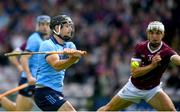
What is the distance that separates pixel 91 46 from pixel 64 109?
821cm

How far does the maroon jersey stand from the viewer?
32.4 feet

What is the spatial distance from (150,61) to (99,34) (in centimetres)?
742

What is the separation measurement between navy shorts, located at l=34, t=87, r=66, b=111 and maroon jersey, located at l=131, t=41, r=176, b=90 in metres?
1.47

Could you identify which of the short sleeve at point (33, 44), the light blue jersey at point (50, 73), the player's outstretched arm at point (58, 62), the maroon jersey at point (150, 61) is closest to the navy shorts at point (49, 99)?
the light blue jersey at point (50, 73)

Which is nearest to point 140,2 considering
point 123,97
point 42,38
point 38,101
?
point 42,38

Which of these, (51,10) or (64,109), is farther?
(51,10)

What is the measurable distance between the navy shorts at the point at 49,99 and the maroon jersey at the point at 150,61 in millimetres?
1474

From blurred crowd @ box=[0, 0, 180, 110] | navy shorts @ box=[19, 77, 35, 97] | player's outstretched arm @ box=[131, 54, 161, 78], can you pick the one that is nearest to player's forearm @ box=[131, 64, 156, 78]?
player's outstretched arm @ box=[131, 54, 161, 78]

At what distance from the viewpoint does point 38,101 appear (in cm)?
931

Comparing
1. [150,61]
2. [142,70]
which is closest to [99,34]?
[150,61]

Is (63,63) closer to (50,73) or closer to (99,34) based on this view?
(50,73)

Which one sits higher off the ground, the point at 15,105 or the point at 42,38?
the point at 42,38

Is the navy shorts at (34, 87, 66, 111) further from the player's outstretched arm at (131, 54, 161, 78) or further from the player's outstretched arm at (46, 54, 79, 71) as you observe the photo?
the player's outstretched arm at (131, 54, 161, 78)

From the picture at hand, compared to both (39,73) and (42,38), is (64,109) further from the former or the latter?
(42,38)
